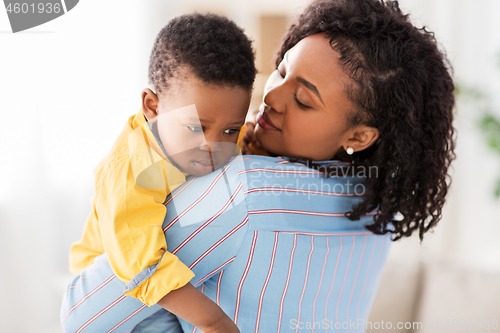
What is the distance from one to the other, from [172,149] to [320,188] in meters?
0.32

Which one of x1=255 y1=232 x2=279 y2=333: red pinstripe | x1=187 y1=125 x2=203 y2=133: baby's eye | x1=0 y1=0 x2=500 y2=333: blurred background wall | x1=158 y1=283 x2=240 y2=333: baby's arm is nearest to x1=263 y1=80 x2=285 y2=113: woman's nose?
x1=187 y1=125 x2=203 y2=133: baby's eye

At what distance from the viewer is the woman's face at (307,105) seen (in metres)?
0.86

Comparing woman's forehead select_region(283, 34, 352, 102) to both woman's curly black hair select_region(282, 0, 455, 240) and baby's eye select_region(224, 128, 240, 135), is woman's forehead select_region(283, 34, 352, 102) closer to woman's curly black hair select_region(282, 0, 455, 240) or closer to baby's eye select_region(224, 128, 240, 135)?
woman's curly black hair select_region(282, 0, 455, 240)

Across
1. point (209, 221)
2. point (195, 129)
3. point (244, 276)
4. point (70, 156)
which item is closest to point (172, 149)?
point (195, 129)

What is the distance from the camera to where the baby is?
0.67m

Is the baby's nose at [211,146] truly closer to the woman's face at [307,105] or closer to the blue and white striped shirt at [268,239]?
the blue and white striped shirt at [268,239]

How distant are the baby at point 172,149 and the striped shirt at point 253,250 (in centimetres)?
5

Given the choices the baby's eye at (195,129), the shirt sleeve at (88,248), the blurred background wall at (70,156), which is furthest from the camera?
the blurred background wall at (70,156)

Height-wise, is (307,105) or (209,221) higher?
(307,105)

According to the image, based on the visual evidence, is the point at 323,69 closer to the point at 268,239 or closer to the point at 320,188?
the point at 320,188

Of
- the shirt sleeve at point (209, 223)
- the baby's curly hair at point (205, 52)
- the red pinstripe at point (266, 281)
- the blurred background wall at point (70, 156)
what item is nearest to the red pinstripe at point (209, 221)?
the shirt sleeve at point (209, 223)

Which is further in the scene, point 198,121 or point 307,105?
point 307,105

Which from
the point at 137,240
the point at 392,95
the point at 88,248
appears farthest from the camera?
the point at 88,248

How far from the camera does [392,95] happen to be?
2.89ft
